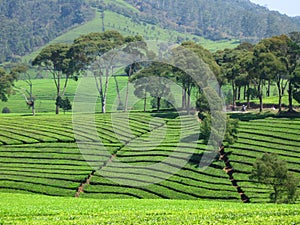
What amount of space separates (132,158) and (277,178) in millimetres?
17172

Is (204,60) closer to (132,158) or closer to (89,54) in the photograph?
(89,54)

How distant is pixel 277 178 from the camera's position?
33.4 m

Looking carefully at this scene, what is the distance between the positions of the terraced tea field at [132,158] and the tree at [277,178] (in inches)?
84.1

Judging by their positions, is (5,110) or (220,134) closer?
(220,134)

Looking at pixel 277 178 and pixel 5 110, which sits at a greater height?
pixel 5 110

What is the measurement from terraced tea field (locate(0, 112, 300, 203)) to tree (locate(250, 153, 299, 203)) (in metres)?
2.14

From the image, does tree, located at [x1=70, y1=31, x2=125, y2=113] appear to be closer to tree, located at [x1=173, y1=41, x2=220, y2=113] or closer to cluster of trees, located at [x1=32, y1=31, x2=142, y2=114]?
cluster of trees, located at [x1=32, y1=31, x2=142, y2=114]

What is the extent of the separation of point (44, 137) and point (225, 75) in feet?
119

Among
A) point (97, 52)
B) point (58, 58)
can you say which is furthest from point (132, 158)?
point (58, 58)

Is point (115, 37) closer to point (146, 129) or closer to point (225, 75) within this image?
point (225, 75)

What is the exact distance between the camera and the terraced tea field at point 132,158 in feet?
124

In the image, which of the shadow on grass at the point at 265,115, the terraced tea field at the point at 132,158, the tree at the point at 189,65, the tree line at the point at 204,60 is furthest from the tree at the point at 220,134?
the tree at the point at 189,65

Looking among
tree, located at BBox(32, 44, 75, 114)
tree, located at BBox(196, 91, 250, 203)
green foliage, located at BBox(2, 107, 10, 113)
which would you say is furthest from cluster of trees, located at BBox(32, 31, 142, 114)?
green foliage, located at BBox(2, 107, 10, 113)

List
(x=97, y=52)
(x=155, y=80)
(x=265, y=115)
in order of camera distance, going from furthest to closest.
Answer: (x=97, y=52) → (x=155, y=80) → (x=265, y=115)
